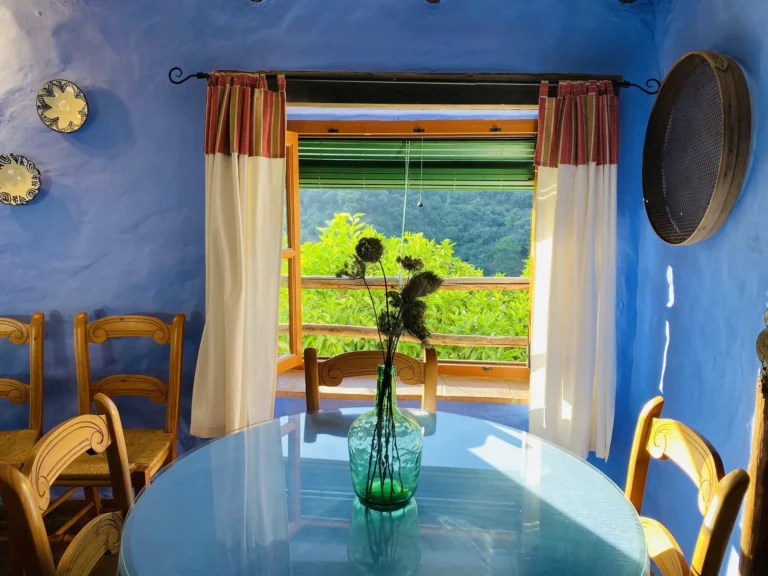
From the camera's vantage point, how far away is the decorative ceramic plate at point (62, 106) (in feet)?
7.47

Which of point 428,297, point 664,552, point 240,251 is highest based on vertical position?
point 240,251

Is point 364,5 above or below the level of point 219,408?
above

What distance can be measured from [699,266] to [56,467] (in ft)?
6.42

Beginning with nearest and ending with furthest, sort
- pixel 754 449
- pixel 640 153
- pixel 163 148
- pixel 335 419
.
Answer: pixel 754 449 → pixel 335 419 → pixel 640 153 → pixel 163 148

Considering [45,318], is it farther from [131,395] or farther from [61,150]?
[61,150]

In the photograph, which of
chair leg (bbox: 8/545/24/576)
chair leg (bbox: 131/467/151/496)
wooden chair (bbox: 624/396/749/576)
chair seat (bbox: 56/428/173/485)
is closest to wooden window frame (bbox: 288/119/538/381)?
chair seat (bbox: 56/428/173/485)

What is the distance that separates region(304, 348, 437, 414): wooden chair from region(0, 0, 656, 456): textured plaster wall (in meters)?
0.83

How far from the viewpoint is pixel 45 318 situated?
2.46 meters

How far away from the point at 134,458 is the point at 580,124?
2184 millimetres

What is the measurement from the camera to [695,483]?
45.6 inches

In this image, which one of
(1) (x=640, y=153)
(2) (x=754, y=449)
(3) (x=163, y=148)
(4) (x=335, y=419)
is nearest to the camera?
(2) (x=754, y=449)

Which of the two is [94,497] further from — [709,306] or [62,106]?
[709,306]

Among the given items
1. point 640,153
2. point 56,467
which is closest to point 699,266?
point 640,153

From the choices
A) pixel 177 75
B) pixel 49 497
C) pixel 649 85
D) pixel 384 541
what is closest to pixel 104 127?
pixel 177 75
